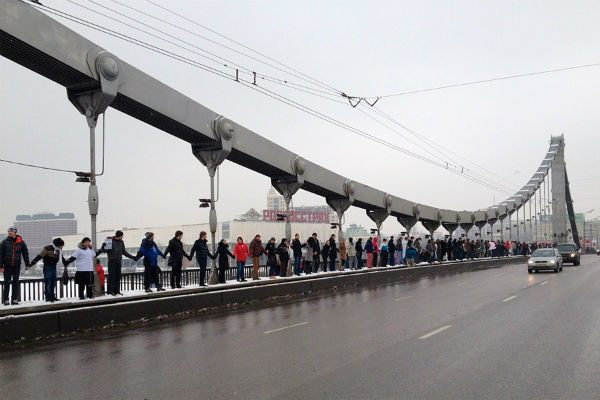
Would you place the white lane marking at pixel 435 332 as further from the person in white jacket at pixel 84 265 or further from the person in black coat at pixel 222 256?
the person in black coat at pixel 222 256

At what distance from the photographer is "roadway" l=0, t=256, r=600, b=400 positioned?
6426 millimetres

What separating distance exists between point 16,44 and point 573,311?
1377 cm

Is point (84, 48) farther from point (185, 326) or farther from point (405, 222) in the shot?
point (405, 222)

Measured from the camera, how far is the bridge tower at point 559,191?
9600cm

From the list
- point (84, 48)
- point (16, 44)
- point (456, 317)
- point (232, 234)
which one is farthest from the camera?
point (232, 234)

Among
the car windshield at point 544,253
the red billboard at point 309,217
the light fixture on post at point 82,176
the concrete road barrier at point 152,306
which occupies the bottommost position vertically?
the concrete road barrier at point 152,306

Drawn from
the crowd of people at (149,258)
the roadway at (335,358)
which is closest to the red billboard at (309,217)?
the crowd of people at (149,258)

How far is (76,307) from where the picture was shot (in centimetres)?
1298

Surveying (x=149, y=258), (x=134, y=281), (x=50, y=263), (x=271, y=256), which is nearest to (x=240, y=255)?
(x=271, y=256)

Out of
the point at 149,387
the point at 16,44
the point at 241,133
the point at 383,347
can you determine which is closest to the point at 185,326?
the point at 383,347

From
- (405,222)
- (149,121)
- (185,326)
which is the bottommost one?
(185,326)

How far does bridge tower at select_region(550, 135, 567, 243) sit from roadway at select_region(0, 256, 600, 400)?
88.9 metres

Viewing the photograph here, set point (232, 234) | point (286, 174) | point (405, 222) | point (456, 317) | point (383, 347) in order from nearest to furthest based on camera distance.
Answer: point (383, 347), point (456, 317), point (286, 174), point (405, 222), point (232, 234)

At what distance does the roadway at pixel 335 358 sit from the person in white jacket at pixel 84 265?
7.13 ft
